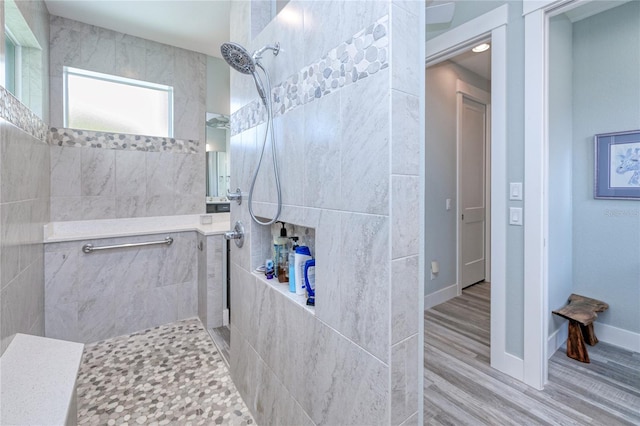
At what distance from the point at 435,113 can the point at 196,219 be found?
8.63ft

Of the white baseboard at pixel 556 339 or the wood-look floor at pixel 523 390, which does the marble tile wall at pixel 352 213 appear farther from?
the white baseboard at pixel 556 339

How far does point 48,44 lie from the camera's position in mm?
2357

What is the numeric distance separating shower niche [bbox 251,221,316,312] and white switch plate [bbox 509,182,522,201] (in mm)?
1294

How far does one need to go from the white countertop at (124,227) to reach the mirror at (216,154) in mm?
303

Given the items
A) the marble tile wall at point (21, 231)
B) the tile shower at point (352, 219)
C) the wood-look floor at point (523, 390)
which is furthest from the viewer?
the wood-look floor at point (523, 390)

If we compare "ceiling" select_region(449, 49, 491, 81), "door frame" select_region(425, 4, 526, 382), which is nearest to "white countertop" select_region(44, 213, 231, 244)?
"door frame" select_region(425, 4, 526, 382)

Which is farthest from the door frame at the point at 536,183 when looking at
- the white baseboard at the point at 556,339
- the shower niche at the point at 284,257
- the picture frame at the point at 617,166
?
the shower niche at the point at 284,257

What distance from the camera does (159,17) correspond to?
2.42 m

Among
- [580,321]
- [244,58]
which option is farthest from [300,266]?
[580,321]

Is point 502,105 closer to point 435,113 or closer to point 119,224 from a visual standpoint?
point 435,113

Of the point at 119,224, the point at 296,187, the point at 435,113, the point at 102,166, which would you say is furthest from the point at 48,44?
the point at 435,113

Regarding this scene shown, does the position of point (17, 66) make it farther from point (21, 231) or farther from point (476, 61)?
point (476, 61)

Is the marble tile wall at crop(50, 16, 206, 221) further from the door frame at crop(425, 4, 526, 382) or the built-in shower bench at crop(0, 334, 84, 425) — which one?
the door frame at crop(425, 4, 526, 382)

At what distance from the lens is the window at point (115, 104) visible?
2543 mm
